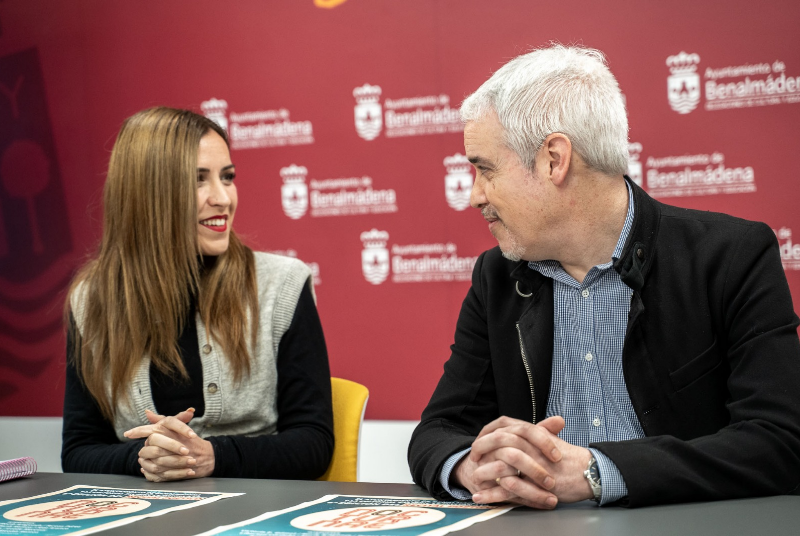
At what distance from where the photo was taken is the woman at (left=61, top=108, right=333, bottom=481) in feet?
7.55

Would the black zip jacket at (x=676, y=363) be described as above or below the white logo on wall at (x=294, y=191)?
below

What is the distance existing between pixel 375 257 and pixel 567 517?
121 inches

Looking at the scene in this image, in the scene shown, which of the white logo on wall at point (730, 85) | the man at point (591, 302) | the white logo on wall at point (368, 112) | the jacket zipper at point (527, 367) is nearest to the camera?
the man at point (591, 302)

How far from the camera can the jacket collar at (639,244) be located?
Answer: 5.68 ft

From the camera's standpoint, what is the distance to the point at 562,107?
1.76 m

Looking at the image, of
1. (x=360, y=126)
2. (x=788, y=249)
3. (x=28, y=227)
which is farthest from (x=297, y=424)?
(x=28, y=227)

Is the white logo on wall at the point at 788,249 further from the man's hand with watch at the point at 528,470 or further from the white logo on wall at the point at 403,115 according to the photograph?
the man's hand with watch at the point at 528,470

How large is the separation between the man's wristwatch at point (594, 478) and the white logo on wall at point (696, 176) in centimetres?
268

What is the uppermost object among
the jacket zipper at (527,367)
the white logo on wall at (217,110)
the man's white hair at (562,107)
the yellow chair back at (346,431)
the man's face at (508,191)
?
the white logo on wall at (217,110)

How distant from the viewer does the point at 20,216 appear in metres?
4.88

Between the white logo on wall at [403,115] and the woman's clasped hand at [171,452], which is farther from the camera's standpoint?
the white logo on wall at [403,115]

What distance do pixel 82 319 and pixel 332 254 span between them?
2044mm

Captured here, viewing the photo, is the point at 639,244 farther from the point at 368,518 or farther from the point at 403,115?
the point at 403,115

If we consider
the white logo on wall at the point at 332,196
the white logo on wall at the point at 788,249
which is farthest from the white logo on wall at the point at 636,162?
the white logo on wall at the point at 332,196
